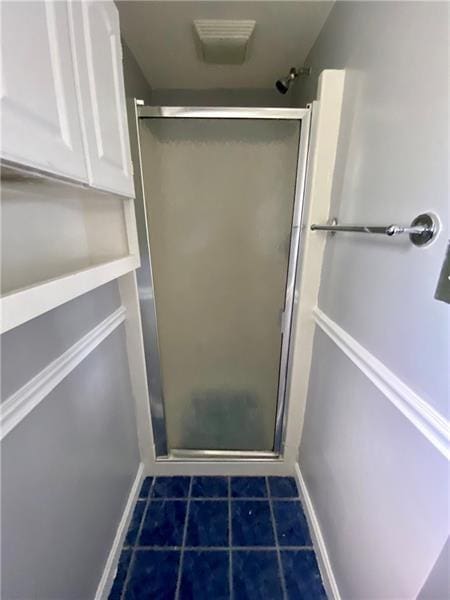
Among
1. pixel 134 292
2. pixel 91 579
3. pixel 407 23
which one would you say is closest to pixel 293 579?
pixel 91 579

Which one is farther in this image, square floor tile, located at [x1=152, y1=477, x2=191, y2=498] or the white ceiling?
square floor tile, located at [x1=152, y1=477, x2=191, y2=498]

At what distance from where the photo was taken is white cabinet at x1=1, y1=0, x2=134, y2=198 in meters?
0.49

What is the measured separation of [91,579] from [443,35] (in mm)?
1918

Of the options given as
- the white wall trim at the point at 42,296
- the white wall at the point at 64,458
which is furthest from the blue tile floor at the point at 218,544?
the white wall trim at the point at 42,296

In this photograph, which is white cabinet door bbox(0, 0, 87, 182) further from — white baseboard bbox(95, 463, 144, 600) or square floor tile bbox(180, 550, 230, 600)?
square floor tile bbox(180, 550, 230, 600)

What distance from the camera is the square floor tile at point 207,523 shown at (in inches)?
53.6

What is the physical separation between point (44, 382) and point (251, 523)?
1.30 m

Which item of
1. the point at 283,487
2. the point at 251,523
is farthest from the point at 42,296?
the point at 283,487

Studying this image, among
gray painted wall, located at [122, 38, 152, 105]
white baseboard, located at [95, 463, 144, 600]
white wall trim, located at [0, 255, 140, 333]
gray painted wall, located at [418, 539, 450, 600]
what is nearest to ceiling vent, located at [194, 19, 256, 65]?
gray painted wall, located at [122, 38, 152, 105]

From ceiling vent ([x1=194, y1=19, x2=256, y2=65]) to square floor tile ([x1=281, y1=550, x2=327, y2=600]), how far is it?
245cm

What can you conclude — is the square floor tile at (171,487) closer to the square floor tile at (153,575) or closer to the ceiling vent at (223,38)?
the square floor tile at (153,575)

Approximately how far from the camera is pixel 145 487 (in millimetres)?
1632

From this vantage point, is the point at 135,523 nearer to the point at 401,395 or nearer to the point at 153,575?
the point at 153,575

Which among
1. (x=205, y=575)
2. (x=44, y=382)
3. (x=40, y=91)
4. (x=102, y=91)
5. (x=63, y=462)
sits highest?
(x=102, y=91)
